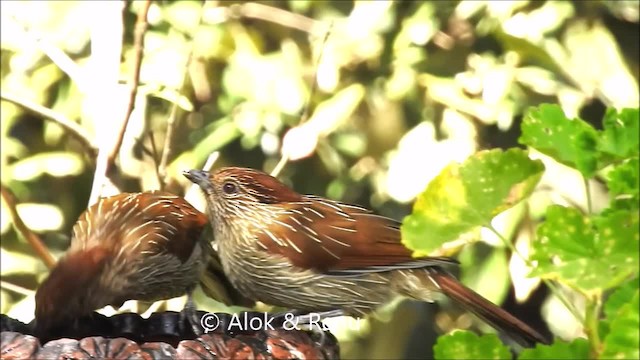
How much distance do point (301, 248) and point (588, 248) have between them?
25 cm

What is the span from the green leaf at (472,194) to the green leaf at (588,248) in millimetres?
49

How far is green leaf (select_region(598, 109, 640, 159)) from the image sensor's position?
23.6 inches

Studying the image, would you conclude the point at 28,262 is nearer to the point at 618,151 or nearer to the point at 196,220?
the point at 196,220

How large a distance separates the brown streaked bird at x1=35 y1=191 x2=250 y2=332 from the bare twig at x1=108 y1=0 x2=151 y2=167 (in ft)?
0.71

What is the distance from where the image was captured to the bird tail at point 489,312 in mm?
820

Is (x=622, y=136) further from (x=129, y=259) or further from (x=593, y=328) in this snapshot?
(x=129, y=259)

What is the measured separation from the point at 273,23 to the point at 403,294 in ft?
1.34

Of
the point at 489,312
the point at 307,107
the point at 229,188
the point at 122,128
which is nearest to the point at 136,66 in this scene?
the point at 122,128

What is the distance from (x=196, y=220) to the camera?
0.79m

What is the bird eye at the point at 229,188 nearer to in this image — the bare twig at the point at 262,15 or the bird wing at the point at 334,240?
the bird wing at the point at 334,240

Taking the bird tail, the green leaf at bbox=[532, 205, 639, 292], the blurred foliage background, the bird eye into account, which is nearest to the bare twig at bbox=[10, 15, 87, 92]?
the blurred foliage background

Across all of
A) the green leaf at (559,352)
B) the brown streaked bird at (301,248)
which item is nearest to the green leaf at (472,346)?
the green leaf at (559,352)

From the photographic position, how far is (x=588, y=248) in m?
0.58

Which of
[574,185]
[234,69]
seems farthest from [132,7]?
[574,185]
